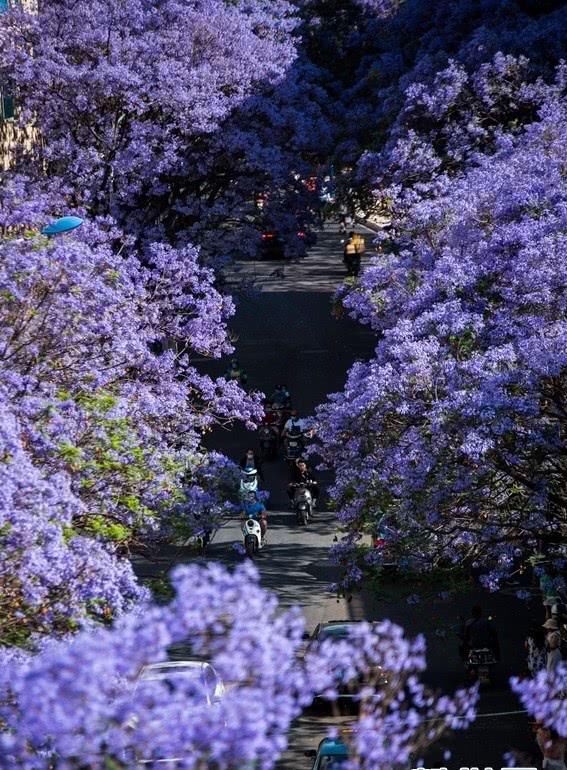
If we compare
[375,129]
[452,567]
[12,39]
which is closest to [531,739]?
[452,567]

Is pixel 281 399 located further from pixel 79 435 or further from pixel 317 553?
pixel 79 435

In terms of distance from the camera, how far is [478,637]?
20.2 meters

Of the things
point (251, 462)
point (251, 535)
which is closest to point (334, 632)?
point (251, 535)

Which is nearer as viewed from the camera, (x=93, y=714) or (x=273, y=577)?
(x=93, y=714)

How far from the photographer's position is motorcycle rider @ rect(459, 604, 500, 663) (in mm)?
20219

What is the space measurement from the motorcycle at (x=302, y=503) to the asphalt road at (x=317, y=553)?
0.27 meters

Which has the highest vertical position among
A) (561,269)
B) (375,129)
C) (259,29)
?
(259,29)

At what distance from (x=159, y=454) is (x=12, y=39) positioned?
17164mm

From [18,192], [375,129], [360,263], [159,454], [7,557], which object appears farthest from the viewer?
[360,263]

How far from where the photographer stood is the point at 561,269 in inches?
759

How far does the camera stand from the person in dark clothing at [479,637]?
20.2 meters

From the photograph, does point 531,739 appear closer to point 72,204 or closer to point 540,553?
point 540,553

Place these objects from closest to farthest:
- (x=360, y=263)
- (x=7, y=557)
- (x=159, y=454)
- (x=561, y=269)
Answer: (x=7, y=557) < (x=159, y=454) < (x=561, y=269) < (x=360, y=263)

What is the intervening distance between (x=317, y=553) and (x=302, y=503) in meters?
2.00
